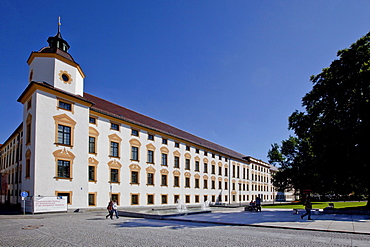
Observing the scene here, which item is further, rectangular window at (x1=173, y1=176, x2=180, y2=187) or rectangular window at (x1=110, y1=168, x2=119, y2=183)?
rectangular window at (x1=173, y1=176, x2=180, y2=187)

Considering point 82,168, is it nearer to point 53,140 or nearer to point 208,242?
point 53,140

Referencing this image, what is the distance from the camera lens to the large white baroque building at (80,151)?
90.7ft

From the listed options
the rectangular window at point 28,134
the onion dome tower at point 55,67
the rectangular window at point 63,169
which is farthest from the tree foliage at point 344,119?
the rectangular window at point 28,134

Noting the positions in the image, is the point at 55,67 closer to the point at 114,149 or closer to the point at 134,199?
the point at 114,149

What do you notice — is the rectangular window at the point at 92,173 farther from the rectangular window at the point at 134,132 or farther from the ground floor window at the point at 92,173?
the rectangular window at the point at 134,132

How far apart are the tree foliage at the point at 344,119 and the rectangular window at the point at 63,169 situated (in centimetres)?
2471

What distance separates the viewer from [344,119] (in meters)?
28.0

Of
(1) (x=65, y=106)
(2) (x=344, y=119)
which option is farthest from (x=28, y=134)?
(2) (x=344, y=119)

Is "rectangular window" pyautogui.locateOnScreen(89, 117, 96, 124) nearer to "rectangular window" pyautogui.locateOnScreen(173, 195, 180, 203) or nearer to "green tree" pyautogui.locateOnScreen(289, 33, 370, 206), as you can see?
A: "rectangular window" pyautogui.locateOnScreen(173, 195, 180, 203)

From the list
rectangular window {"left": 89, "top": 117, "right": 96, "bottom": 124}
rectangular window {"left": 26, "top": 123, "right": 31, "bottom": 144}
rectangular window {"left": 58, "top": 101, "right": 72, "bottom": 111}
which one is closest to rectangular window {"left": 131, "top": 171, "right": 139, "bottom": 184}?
rectangular window {"left": 89, "top": 117, "right": 96, "bottom": 124}

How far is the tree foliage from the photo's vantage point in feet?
87.3

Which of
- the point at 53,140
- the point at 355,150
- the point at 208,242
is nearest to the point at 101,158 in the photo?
the point at 53,140

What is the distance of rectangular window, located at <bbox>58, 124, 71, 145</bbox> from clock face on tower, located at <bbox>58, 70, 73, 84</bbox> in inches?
194

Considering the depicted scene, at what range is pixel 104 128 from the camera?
3428cm
